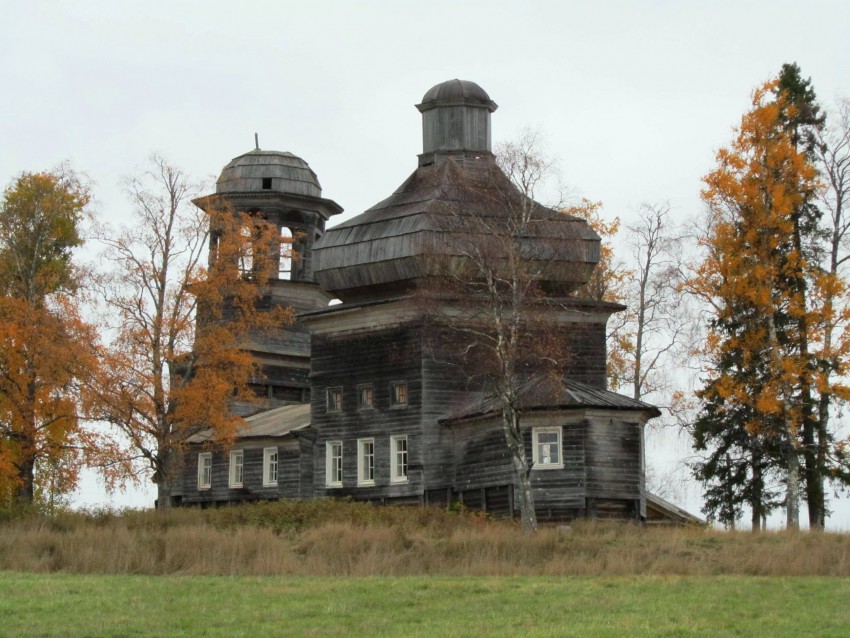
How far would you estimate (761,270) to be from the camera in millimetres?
36688

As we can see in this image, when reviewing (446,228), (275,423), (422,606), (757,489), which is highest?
(446,228)

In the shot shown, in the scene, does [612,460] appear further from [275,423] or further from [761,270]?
[275,423]

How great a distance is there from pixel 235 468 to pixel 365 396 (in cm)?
826

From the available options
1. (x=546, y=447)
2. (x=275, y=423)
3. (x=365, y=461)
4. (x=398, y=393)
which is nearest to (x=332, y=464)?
(x=365, y=461)

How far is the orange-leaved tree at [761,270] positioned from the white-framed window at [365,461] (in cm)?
1028

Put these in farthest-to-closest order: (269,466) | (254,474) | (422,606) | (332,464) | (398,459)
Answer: (254,474), (269,466), (332,464), (398,459), (422,606)

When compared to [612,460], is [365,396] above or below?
above

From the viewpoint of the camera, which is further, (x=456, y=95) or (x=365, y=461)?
(x=456, y=95)

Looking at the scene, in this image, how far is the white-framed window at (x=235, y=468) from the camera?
162 ft

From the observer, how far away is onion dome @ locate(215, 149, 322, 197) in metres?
55.8

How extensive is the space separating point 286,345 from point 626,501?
1936 cm

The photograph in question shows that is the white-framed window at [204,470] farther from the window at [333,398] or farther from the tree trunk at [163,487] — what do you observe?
the tree trunk at [163,487]

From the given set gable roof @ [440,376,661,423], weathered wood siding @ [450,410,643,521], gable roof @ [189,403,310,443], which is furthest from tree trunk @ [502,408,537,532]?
gable roof @ [189,403,310,443]

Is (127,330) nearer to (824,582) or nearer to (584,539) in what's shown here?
(584,539)
